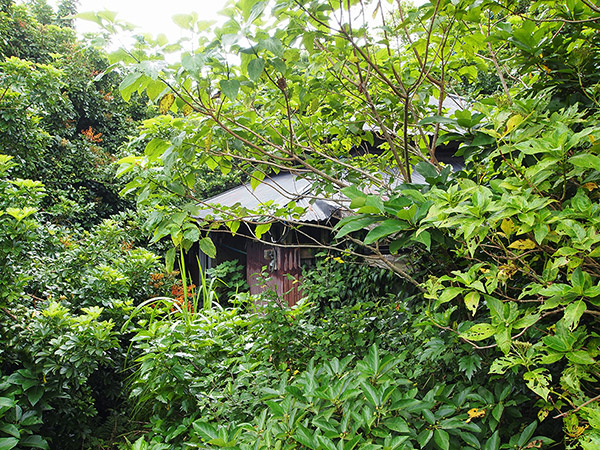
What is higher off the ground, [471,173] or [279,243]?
[471,173]

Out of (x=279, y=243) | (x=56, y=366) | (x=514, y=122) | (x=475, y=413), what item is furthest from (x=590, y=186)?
(x=279, y=243)

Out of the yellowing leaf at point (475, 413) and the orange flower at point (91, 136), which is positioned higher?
the orange flower at point (91, 136)

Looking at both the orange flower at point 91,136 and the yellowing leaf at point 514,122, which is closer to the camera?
the yellowing leaf at point 514,122

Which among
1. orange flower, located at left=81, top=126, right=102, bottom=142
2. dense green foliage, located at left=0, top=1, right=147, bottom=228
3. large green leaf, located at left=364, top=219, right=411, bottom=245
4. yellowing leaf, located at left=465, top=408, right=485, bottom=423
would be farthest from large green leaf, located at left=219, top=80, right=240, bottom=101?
orange flower, located at left=81, top=126, right=102, bottom=142

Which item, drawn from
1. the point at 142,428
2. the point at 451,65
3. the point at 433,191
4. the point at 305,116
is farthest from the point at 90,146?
the point at 433,191

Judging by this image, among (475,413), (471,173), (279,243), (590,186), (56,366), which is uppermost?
(471,173)

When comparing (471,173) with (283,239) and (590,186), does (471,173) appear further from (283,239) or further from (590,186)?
(283,239)

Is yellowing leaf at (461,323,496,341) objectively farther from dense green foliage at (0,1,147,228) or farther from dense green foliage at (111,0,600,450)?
dense green foliage at (0,1,147,228)

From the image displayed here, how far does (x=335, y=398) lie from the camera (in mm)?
1373

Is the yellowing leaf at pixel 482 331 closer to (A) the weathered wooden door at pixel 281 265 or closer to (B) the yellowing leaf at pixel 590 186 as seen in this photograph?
(B) the yellowing leaf at pixel 590 186

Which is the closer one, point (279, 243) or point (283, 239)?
point (279, 243)

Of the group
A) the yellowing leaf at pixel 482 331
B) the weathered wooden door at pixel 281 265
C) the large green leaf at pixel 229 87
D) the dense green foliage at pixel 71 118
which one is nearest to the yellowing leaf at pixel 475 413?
the yellowing leaf at pixel 482 331

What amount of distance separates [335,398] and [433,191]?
79cm

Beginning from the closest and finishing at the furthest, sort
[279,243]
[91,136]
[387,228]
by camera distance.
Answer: [387,228], [279,243], [91,136]
